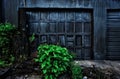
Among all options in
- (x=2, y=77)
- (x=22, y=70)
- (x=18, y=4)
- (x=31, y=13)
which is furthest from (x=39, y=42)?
(x=2, y=77)

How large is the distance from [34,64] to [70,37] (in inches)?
125

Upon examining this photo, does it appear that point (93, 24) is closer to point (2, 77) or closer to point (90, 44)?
point (90, 44)

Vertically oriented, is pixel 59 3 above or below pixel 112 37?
above

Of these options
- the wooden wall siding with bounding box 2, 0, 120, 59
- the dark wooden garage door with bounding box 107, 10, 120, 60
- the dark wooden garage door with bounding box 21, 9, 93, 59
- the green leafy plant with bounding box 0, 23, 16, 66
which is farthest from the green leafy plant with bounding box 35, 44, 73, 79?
the dark wooden garage door with bounding box 107, 10, 120, 60

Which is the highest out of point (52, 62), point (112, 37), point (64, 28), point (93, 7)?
point (93, 7)

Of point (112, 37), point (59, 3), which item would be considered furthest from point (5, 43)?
point (112, 37)

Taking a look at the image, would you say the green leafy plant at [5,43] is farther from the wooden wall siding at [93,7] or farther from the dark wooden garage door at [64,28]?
the dark wooden garage door at [64,28]

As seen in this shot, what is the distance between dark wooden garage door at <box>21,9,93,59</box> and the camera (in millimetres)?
9977

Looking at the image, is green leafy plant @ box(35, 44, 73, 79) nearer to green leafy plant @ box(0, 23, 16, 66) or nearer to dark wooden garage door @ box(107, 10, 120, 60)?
green leafy plant @ box(0, 23, 16, 66)

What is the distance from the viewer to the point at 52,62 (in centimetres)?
648

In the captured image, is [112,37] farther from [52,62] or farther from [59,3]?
[52,62]

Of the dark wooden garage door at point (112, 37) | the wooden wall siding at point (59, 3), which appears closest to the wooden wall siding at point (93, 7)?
the wooden wall siding at point (59, 3)

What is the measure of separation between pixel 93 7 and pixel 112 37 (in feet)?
6.22

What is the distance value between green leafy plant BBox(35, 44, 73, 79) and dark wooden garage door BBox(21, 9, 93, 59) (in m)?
3.37
